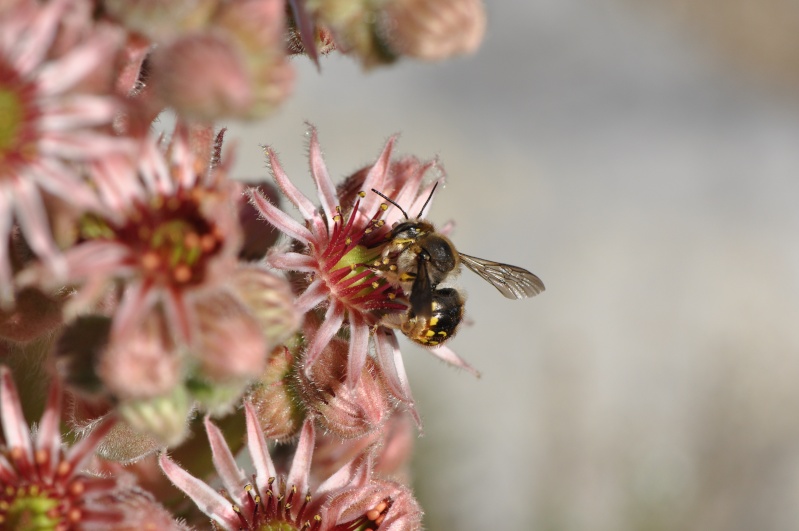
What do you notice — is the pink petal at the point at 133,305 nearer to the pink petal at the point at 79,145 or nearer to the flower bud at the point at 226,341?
the flower bud at the point at 226,341

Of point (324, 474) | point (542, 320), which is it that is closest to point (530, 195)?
point (542, 320)

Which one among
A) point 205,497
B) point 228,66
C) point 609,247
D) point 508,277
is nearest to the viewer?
point 228,66

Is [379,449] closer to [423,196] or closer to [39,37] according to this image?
[423,196]

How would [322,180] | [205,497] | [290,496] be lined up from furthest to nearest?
[322,180] → [290,496] → [205,497]

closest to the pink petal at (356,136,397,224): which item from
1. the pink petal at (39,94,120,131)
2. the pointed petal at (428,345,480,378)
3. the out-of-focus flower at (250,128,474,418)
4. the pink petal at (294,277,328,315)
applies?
the out-of-focus flower at (250,128,474,418)

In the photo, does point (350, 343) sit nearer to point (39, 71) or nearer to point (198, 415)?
point (198, 415)

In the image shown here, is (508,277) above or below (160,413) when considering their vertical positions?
above

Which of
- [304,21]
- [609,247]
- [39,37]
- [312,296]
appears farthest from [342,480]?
[609,247]

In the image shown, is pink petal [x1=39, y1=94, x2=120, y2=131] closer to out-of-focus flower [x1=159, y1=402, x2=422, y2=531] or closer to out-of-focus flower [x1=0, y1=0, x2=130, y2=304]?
out-of-focus flower [x1=0, y1=0, x2=130, y2=304]
